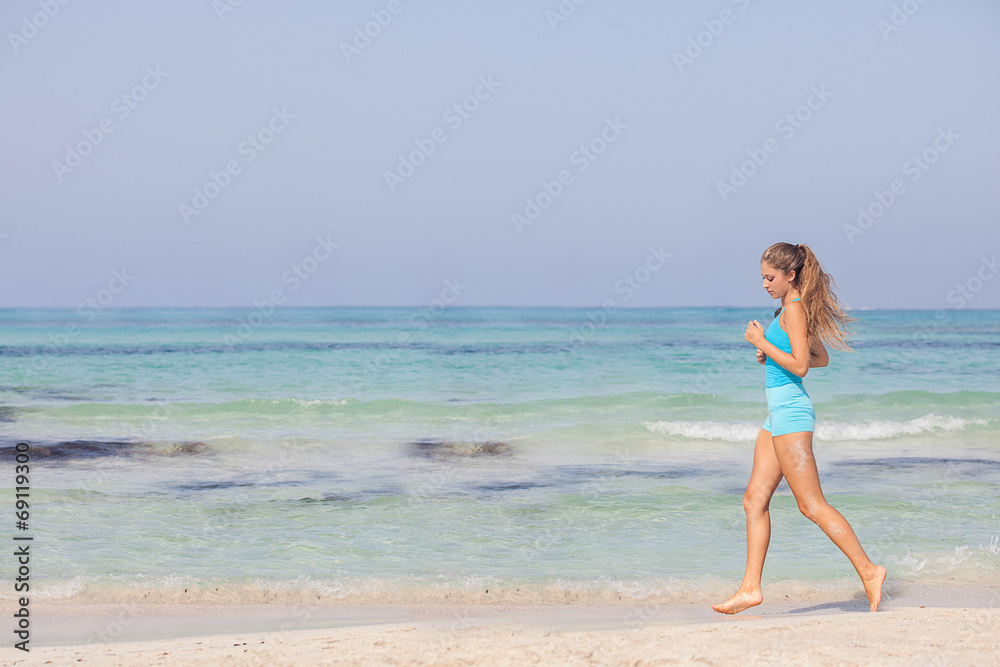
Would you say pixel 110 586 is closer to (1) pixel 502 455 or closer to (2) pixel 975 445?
(1) pixel 502 455

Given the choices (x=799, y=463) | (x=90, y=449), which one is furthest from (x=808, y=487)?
(x=90, y=449)

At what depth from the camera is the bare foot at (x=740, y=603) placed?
4211 millimetres

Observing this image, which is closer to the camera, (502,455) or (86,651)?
(86,651)

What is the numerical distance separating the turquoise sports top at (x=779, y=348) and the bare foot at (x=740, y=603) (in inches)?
45.6

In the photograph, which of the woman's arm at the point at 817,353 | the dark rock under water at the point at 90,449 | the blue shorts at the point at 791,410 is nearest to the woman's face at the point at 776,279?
the woman's arm at the point at 817,353

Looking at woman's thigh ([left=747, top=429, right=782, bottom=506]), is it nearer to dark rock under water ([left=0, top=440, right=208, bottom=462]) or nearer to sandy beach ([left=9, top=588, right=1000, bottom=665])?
sandy beach ([left=9, top=588, right=1000, bottom=665])

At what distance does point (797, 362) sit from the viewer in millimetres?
3871

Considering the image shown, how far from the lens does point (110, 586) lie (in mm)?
5023

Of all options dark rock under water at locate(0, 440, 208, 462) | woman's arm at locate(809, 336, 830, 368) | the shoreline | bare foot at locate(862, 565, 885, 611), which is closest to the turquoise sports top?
woman's arm at locate(809, 336, 830, 368)

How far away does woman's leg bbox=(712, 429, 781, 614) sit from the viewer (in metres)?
4.15

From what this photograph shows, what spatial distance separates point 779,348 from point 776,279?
0.36 m

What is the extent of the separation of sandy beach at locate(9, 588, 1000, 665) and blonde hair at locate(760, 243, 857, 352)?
144cm

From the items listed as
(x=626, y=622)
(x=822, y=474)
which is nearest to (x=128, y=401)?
(x=822, y=474)

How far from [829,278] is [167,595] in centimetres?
437
